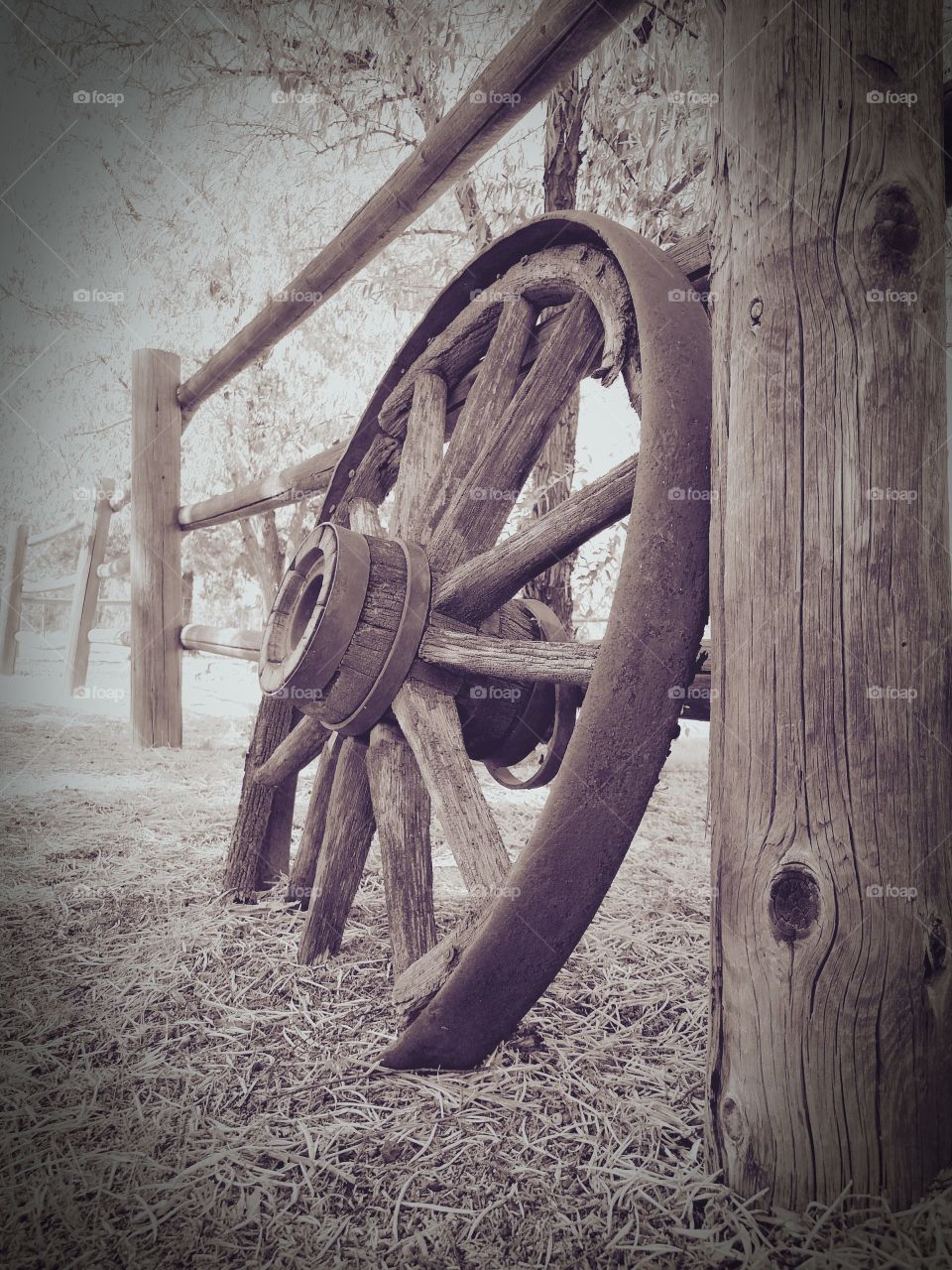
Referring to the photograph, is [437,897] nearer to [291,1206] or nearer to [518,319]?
[291,1206]

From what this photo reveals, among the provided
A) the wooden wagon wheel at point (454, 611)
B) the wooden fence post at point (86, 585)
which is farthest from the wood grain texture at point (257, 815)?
the wooden fence post at point (86, 585)

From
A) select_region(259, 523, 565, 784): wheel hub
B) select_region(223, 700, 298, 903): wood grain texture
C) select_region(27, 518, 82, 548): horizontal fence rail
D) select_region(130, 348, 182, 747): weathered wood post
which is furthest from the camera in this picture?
select_region(27, 518, 82, 548): horizontal fence rail

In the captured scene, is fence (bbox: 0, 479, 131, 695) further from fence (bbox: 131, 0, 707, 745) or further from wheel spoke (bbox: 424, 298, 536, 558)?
wheel spoke (bbox: 424, 298, 536, 558)

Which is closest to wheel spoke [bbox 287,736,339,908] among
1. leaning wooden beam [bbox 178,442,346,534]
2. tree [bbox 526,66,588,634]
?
leaning wooden beam [bbox 178,442,346,534]

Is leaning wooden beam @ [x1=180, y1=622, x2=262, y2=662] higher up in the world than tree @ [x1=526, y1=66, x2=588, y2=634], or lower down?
lower down

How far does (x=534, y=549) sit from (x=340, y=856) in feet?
3.01

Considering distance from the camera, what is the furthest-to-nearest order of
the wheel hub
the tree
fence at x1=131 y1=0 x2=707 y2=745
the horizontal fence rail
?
the horizontal fence rail < the tree < fence at x1=131 y1=0 x2=707 y2=745 < the wheel hub

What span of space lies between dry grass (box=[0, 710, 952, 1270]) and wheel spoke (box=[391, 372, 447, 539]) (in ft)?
3.64

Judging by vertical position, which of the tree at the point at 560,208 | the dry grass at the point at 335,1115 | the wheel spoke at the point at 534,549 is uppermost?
the tree at the point at 560,208

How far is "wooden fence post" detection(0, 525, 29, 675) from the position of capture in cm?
859

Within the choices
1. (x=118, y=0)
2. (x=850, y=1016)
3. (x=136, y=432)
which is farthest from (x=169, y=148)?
(x=850, y=1016)

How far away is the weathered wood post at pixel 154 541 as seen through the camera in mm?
4090

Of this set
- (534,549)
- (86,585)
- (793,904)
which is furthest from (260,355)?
(86,585)

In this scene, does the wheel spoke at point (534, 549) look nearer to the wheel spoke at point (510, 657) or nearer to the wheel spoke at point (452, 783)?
the wheel spoke at point (510, 657)
